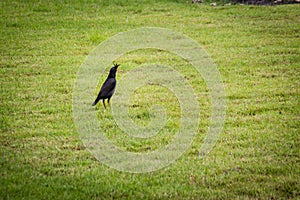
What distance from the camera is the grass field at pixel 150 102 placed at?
19.6 ft

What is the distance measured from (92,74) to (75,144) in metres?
3.84

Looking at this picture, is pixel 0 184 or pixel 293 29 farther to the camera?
pixel 293 29

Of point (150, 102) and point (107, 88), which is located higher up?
point (107, 88)

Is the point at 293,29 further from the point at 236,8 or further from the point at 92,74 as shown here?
the point at 92,74

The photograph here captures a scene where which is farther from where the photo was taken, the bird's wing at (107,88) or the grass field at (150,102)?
the bird's wing at (107,88)

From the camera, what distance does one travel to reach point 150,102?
29.8ft

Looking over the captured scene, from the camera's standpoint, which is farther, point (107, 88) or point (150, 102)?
point (150, 102)

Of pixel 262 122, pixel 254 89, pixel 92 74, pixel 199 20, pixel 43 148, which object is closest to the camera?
pixel 43 148

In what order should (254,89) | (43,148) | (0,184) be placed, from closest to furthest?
(0,184), (43,148), (254,89)

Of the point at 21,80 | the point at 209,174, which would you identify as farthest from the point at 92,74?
the point at 209,174

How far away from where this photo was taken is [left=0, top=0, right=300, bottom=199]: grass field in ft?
19.6

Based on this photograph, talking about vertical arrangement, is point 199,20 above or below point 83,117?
above

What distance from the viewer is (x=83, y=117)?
820cm

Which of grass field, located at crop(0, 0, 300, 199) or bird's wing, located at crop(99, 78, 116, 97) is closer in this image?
grass field, located at crop(0, 0, 300, 199)
